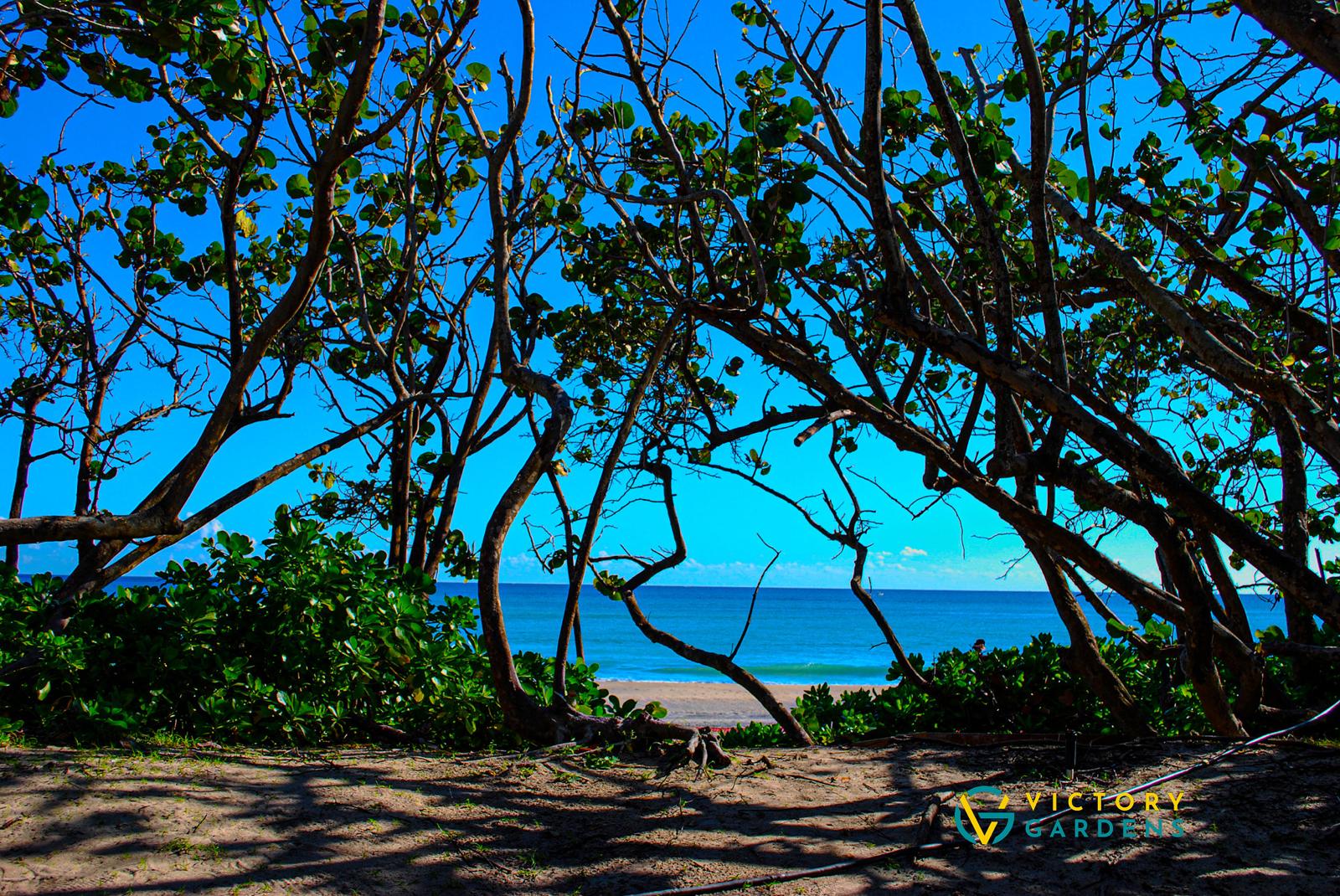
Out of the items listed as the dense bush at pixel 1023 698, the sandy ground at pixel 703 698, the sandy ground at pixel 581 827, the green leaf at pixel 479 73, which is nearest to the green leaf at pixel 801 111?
the green leaf at pixel 479 73

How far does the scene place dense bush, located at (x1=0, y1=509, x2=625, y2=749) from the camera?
4500mm

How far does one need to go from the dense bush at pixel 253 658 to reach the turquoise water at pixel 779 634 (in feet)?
33.3

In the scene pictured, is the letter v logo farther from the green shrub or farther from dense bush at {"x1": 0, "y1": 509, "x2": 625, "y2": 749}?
dense bush at {"x1": 0, "y1": 509, "x2": 625, "y2": 749}

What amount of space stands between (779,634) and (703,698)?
3058cm

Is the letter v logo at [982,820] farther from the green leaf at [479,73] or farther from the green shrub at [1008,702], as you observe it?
the green leaf at [479,73]

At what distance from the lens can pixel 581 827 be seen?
3482mm

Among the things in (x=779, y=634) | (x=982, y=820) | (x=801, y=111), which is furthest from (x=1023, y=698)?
(x=779, y=634)

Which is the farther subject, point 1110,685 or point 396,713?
point 396,713

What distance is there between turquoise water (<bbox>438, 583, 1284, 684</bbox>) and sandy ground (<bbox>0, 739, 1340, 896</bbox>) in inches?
403

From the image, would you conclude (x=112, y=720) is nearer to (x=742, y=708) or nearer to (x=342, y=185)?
(x=342, y=185)

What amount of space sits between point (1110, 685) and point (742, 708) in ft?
51.9

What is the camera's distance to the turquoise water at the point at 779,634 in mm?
33250

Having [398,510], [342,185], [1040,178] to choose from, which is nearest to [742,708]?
[398,510]

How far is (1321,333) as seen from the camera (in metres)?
4.63
